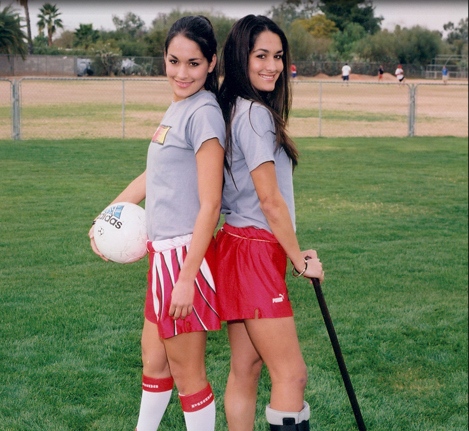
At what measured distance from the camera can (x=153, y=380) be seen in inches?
112

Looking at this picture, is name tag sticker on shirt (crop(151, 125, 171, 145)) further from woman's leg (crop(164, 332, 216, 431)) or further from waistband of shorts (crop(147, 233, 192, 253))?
woman's leg (crop(164, 332, 216, 431))

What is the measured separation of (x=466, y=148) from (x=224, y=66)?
46.9 ft

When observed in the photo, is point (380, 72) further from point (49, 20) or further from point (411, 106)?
point (49, 20)

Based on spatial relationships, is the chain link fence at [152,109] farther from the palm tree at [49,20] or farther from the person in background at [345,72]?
the person in background at [345,72]

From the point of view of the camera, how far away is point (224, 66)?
266 centimetres

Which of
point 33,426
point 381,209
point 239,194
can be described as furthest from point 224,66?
point 381,209

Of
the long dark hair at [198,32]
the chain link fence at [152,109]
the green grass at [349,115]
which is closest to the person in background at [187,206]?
the long dark hair at [198,32]

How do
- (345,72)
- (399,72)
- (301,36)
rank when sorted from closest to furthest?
(301,36)
(345,72)
(399,72)

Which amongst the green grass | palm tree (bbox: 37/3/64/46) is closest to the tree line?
palm tree (bbox: 37/3/64/46)

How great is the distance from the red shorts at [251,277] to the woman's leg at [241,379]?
209 mm

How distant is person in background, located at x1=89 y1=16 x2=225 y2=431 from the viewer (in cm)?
Result: 244

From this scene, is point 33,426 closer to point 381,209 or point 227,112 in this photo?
point 227,112

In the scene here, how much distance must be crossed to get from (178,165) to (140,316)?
2491mm

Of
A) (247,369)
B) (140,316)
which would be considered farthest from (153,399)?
(140,316)
